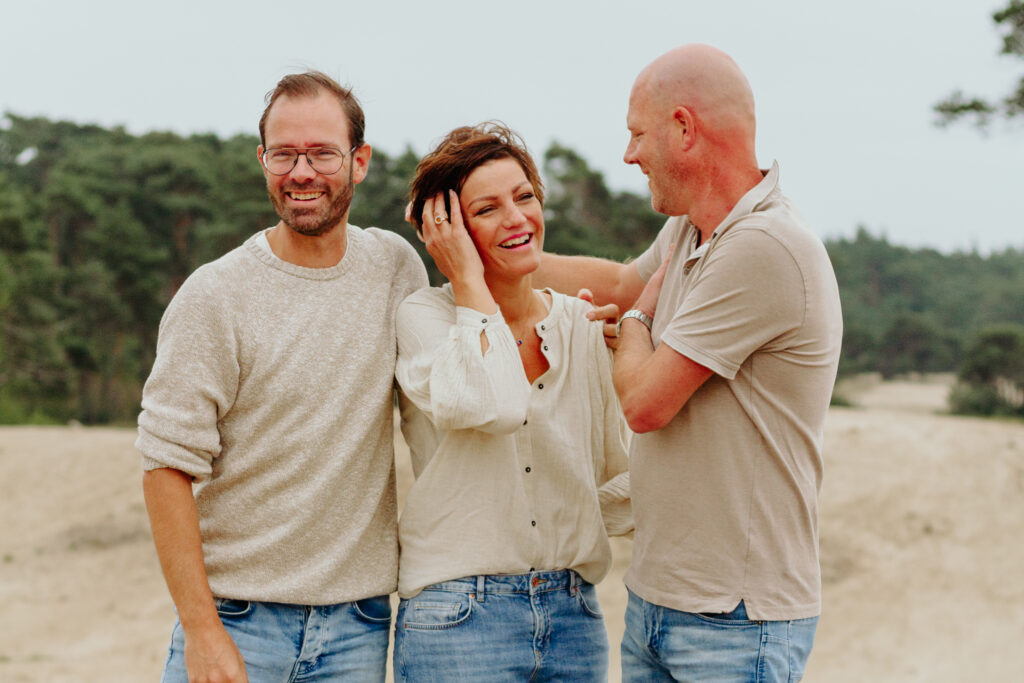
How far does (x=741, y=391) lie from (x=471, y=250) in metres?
0.77

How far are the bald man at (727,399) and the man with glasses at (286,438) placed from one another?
71cm

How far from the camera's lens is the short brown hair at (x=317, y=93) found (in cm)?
261

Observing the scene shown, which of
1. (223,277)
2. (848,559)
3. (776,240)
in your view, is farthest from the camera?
(848,559)

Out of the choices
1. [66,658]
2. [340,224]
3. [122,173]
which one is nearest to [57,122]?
[122,173]

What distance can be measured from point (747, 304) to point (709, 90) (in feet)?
1.80

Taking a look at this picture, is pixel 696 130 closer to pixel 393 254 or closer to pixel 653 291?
pixel 653 291

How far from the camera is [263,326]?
8.30 ft

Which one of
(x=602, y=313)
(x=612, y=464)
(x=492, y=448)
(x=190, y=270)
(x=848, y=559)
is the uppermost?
(x=602, y=313)

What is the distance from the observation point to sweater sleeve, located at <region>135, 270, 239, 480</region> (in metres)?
2.42

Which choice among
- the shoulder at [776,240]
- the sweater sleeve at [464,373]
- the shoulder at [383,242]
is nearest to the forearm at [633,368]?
the sweater sleeve at [464,373]

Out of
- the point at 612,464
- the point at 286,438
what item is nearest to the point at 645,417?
the point at 612,464

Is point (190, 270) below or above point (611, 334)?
below

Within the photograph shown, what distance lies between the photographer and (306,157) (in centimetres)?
258

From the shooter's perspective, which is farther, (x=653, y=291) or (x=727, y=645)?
(x=653, y=291)
